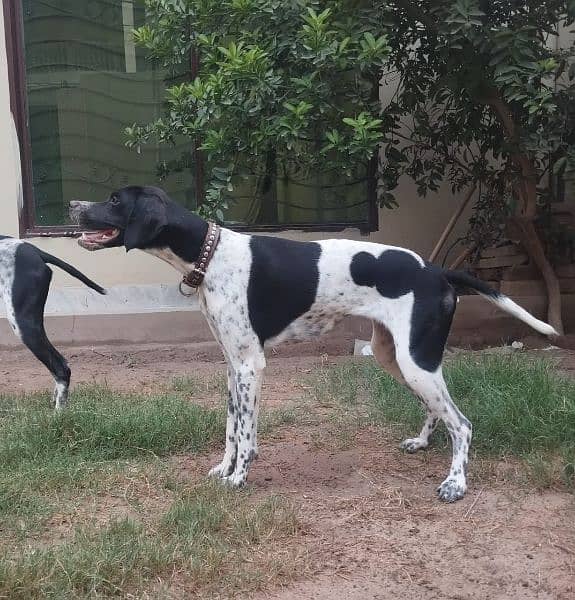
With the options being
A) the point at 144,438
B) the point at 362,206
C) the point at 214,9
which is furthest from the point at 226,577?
the point at 362,206

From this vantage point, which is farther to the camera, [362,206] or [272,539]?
[362,206]

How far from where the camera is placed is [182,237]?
4.04 m

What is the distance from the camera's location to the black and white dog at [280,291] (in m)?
4.01

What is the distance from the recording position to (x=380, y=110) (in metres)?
6.73

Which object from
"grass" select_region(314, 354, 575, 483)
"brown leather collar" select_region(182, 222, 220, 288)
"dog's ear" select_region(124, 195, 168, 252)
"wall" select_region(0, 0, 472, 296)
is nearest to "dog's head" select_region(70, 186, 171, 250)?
"dog's ear" select_region(124, 195, 168, 252)

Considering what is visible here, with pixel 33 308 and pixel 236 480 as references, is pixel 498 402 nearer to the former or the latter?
pixel 236 480

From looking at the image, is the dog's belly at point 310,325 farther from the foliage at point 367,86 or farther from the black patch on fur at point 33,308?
the foliage at point 367,86

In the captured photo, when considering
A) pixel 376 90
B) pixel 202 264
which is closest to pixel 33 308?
pixel 202 264

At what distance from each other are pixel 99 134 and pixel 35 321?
2.81m

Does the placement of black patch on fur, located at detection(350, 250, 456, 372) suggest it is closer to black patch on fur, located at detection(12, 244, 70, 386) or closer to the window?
black patch on fur, located at detection(12, 244, 70, 386)

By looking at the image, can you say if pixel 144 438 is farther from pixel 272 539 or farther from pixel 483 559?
pixel 483 559

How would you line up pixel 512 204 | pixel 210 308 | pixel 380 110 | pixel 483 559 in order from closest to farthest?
1. pixel 483 559
2. pixel 210 308
3. pixel 380 110
4. pixel 512 204

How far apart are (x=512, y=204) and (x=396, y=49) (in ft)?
6.07

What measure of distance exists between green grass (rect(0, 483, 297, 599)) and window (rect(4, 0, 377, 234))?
4.38 meters
